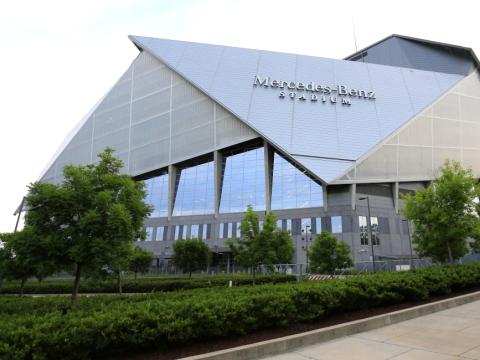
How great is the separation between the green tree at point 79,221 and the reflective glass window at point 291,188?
42852mm

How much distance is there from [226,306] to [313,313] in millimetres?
2731

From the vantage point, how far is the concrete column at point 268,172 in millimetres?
54812

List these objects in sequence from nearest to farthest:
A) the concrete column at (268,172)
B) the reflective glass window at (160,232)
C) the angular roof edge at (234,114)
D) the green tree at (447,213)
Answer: the green tree at (447,213) < the angular roof edge at (234,114) < the concrete column at (268,172) < the reflective glass window at (160,232)

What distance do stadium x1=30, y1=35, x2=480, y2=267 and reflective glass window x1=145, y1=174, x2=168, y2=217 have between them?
0.80 ft

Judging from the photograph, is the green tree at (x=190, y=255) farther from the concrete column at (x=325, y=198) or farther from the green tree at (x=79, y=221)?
the green tree at (x=79, y=221)

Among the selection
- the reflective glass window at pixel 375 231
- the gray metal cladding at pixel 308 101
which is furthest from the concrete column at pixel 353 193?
the reflective glass window at pixel 375 231

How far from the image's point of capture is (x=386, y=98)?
55688 millimetres

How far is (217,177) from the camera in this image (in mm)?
58625

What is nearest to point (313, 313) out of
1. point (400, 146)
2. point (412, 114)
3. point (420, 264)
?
point (420, 264)

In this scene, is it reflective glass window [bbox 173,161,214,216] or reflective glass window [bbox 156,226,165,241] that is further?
reflective glass window [bbox 156,226,165,241]

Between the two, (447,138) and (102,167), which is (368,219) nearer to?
(447,138)

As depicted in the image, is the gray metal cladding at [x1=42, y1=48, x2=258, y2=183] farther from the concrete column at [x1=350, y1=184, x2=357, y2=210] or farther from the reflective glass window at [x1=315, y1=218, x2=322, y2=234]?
the concrete column at [x1=350, y1=184, x2=357, y2=210]

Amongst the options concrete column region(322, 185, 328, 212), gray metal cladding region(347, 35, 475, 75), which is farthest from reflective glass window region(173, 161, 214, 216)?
gray metal cladding region(347, 35, 475, 75)

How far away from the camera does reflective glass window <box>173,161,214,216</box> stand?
60.4 m
